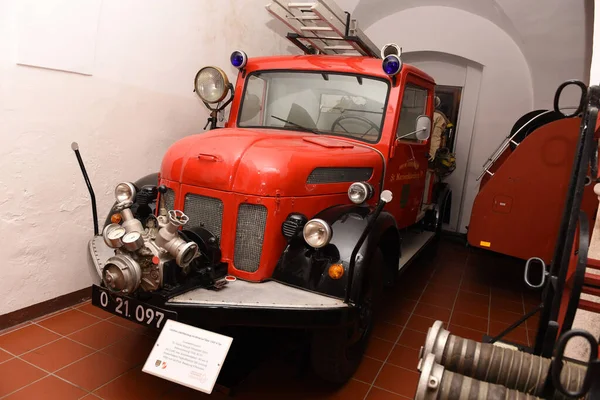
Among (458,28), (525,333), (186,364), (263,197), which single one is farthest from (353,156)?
(458,28)

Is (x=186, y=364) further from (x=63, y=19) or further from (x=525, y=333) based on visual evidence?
(x=525, y=333)

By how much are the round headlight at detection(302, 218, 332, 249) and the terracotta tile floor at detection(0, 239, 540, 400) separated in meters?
0.75

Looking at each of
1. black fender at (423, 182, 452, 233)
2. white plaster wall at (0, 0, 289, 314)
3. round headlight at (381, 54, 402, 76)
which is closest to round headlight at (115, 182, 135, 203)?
white plaster wall at (0, 0, 289, 314)

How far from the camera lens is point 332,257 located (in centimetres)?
237

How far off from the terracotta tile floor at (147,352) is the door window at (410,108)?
1.58 meters

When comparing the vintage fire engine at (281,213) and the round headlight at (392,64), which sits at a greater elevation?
the round headlight at (392,64)

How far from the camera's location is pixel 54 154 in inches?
126

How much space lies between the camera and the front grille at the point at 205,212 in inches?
102

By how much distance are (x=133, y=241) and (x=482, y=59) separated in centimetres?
632

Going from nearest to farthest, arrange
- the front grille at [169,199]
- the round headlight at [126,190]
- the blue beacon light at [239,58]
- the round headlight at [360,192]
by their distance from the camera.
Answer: the round headlight at [360,192] < the front grille at [169,199] < the round headlight at [126,190] < the blue beacon light at [239,58]

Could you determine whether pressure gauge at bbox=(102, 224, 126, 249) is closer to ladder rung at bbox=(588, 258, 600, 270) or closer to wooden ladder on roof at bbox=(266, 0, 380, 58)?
ladder rung at bbox=(588, 258, 600, 270)

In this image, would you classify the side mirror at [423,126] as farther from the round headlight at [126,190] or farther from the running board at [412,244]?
the round headlight at [126,190]

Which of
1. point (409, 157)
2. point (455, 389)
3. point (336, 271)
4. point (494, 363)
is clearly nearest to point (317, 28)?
point (409, 157)

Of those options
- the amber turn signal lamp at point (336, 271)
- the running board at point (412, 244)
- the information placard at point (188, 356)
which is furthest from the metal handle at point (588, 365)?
the running board at point (412, 244)
